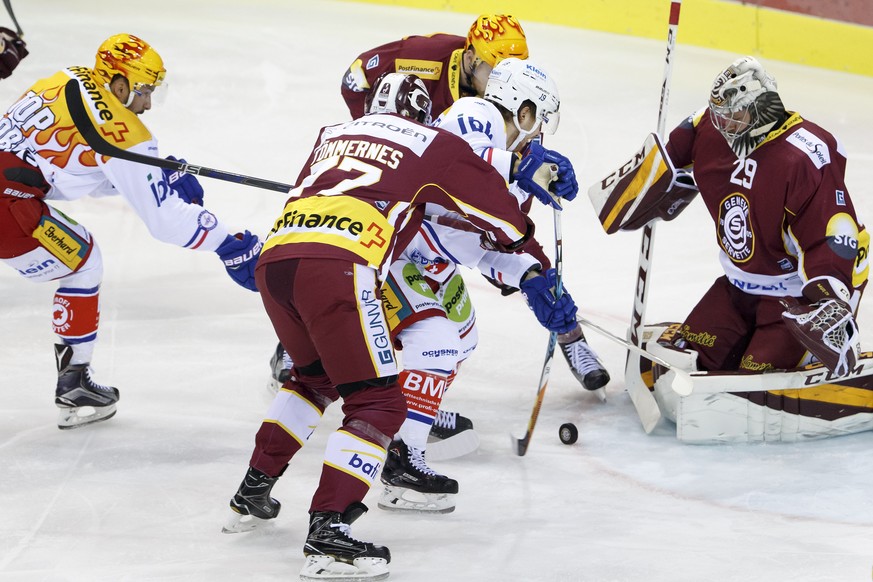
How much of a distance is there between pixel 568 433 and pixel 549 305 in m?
0.45

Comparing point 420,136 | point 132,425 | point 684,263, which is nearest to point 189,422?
point 132,425

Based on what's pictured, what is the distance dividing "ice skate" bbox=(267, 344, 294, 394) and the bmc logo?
143cm

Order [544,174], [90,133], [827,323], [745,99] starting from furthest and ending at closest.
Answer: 1. [90,133]
2. [745,99]
3. [827,323]
4. [544,174]

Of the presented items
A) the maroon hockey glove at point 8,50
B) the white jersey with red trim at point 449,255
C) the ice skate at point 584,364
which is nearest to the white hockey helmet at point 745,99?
the white jersey with red trim at point 449,255

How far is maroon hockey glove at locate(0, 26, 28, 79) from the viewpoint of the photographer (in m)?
4.60

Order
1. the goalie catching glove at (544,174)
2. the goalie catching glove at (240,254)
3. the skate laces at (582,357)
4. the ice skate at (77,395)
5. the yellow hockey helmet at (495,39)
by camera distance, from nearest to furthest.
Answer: the goalie catching glove at (544,174)
the ice skate at (77,395)
the goalie catching glove at (240,254)
the skate laces at (582,357)
the yellow hockey helmet at (495,39)

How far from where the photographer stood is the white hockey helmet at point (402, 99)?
11.7ft

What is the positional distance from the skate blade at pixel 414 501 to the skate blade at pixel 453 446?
372 millimetres

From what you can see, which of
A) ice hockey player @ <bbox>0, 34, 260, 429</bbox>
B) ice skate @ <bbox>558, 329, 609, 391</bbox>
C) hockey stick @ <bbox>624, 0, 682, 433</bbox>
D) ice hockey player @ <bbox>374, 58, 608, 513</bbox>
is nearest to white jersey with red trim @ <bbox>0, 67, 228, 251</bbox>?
ice hockey player @ <bbox>0, 34, 260, 429</bbox>

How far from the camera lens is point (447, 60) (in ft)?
15.2

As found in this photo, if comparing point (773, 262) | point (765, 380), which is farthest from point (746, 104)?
point (765, 380)

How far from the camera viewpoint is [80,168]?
3.84m

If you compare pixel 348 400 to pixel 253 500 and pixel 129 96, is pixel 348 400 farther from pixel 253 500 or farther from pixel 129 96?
pixel 129 96

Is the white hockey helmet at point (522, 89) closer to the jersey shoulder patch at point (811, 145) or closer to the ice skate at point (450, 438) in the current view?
the jersey shoulder patch at point (811, 145)
